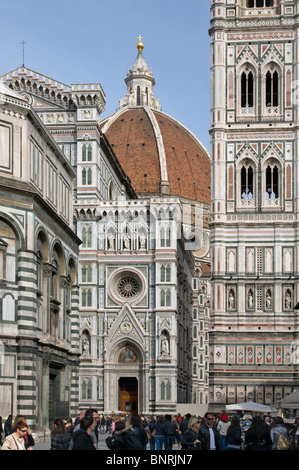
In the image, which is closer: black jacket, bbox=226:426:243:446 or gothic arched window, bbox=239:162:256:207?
black jacket, bbox=226:426:243:446

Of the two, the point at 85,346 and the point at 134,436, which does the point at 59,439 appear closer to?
the point at 134,436

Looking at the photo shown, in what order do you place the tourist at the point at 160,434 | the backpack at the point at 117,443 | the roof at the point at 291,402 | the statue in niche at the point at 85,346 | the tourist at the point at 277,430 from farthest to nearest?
1. the statue in niche at the point at 85,346
2. the roof at the point at 291,402
3. the tourist at the point at 160,434
4. the tourist at the point at 277,430
5. the backpack at the point at 117,443

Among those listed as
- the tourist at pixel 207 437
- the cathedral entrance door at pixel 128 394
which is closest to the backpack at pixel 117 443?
the tourist at pixel 207 437

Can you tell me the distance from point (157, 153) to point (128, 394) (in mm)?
61001

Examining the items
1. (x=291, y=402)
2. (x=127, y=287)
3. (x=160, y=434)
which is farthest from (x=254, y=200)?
(x=160, y=434)

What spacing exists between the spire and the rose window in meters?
69.3

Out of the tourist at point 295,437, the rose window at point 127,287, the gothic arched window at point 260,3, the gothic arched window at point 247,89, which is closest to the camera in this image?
the tourist at point 295,437

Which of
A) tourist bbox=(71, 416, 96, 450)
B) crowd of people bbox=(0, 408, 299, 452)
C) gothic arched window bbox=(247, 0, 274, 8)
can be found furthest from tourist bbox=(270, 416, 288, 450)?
gothic arched window bbox=(247, 0, 274, 8)

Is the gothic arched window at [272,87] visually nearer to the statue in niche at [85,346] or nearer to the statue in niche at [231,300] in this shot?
the statue in niche at [231,300]

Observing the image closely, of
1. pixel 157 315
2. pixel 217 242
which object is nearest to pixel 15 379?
pixel 217 242

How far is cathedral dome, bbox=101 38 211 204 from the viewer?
11956 cm

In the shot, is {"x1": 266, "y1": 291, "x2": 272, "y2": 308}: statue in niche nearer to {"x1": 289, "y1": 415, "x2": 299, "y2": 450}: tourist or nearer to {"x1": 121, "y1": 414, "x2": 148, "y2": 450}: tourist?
{"x1": 289, "y1": 415, "x2": 299, "y2": 450}: tourist

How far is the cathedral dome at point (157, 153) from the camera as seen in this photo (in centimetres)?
11956

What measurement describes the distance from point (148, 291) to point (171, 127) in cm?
6578
